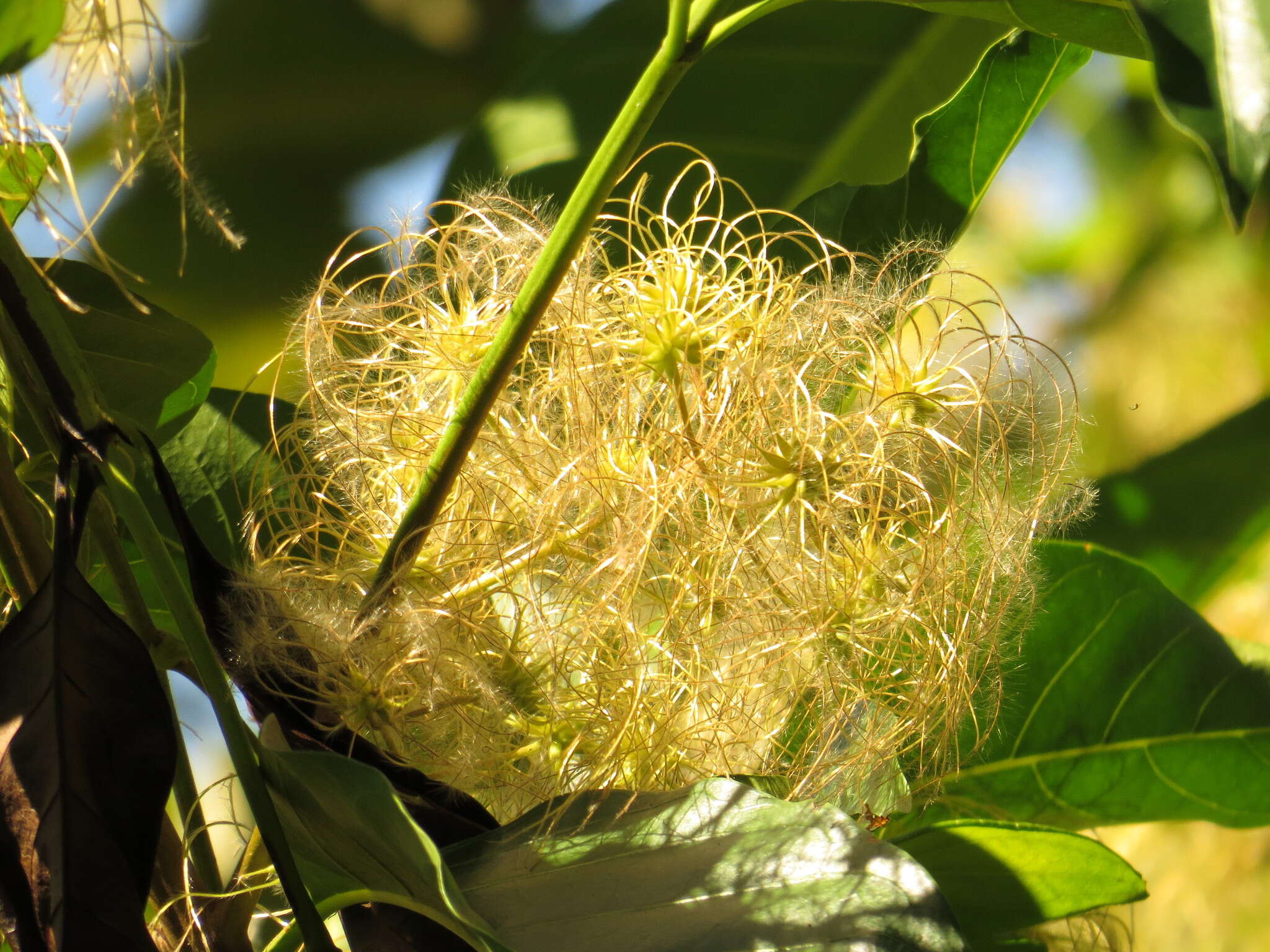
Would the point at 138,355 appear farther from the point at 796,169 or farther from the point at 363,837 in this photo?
the point at 796,169

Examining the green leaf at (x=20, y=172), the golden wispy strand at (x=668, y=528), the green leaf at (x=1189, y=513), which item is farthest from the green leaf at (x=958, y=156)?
the green leaf at (x=1189, y=513)

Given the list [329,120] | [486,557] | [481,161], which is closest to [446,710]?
[486,557]

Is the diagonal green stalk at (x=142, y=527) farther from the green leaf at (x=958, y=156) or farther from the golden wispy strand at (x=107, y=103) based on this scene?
the green leaf at (x=958, y=156)

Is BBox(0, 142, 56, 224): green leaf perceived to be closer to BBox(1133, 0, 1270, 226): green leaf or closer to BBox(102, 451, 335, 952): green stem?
BBox(102, 451, 335, 952): green stem

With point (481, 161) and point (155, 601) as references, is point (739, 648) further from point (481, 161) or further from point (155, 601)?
point (481, 161)

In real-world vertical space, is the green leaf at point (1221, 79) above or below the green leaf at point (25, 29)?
above

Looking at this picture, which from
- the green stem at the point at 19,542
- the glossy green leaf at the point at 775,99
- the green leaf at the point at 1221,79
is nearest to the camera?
the green leaf at the point at 1221,79

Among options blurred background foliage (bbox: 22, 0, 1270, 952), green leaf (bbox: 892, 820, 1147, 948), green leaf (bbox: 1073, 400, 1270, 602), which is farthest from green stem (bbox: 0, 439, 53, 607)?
green leaf (bbox: 1073, 400, 1270, 602)
